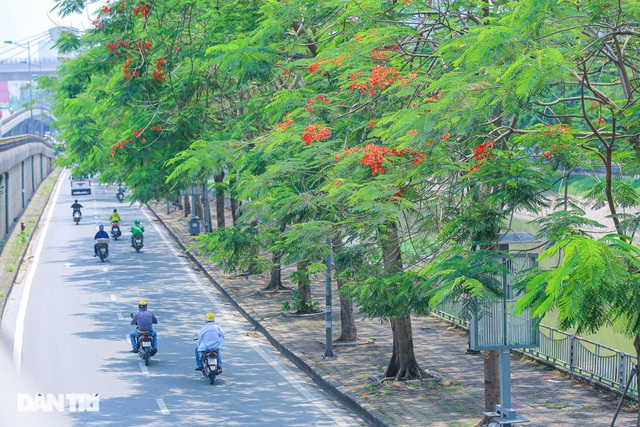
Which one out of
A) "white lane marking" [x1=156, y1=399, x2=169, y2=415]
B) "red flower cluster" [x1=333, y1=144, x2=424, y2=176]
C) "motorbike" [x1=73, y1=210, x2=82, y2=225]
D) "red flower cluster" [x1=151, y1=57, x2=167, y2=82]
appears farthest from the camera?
"motorbike" [x1=73, y1=210, x2=82, y2=225]

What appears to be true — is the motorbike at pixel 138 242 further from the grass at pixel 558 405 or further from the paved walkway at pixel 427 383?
the grass at pixel 558 405

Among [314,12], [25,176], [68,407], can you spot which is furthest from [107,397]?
[25,176]

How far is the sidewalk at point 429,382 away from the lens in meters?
16.1

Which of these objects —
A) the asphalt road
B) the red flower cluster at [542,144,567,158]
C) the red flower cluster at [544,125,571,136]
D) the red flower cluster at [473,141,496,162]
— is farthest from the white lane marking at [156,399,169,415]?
the red flower cluster at [544,125,571,136]

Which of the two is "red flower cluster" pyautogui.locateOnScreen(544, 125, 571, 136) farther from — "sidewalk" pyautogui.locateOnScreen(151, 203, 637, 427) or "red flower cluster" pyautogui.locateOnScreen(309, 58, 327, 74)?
"sidewalk" pyautogui.locateOnScreen(151, 203, 637, 427)

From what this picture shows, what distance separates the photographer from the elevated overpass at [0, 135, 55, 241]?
141 feet

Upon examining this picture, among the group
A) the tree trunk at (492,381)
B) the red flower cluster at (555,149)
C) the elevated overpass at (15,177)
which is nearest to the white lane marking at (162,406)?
the tree trunk at (492,381)

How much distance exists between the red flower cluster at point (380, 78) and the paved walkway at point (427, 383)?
5.24 m

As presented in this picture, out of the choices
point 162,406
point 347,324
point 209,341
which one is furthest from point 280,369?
point 162,406

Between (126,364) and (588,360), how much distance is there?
9.38 metres

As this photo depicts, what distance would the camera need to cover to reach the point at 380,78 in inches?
588

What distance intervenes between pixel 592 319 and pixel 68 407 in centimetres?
1075

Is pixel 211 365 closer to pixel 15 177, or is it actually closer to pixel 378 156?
pixel 378 156

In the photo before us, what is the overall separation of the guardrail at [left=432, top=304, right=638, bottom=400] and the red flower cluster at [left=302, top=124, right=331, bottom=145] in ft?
11.9
